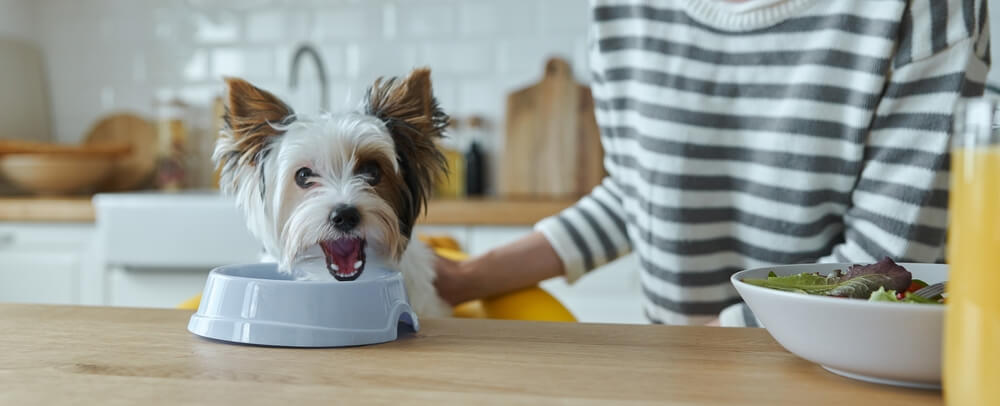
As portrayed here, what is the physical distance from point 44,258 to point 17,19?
109 centimetres

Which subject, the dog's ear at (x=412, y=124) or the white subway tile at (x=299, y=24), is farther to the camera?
the white subway tile at (x=299, y=24)

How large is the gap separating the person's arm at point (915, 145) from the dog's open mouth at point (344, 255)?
486 mm

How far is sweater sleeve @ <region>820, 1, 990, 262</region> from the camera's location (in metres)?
1.05

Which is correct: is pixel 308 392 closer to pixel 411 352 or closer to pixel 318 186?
pixel 411 352

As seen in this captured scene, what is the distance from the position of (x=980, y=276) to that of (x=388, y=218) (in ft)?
2.05

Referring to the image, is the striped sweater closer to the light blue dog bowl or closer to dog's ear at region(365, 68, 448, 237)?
dog's ear at region(365, 68, 448, 237)

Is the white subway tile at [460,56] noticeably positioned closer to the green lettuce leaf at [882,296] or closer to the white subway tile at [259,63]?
the white subway tile at [259,63]

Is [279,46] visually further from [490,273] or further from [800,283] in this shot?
[800,283]

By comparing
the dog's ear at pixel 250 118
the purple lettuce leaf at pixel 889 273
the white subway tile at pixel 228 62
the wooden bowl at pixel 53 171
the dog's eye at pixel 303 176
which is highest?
the dog's ear at pixel 250 118

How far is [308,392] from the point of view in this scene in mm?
548

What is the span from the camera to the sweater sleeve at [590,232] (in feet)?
4.42

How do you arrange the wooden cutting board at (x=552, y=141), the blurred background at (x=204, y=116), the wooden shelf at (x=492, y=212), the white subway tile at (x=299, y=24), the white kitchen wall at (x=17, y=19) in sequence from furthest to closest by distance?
the white kitchen wall at (x=17, y=19) < the white subway tile at (x=299, y=24) < the wooden cutting board at (x=552, y=141) < the blurred background at (x=204, y=116) < the wooden shelf at (x=492, y=212)

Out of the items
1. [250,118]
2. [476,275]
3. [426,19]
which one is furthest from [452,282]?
[426,19]

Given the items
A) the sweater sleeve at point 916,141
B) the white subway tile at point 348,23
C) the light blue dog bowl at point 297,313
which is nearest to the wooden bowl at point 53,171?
the white subway tile at point 348,23
